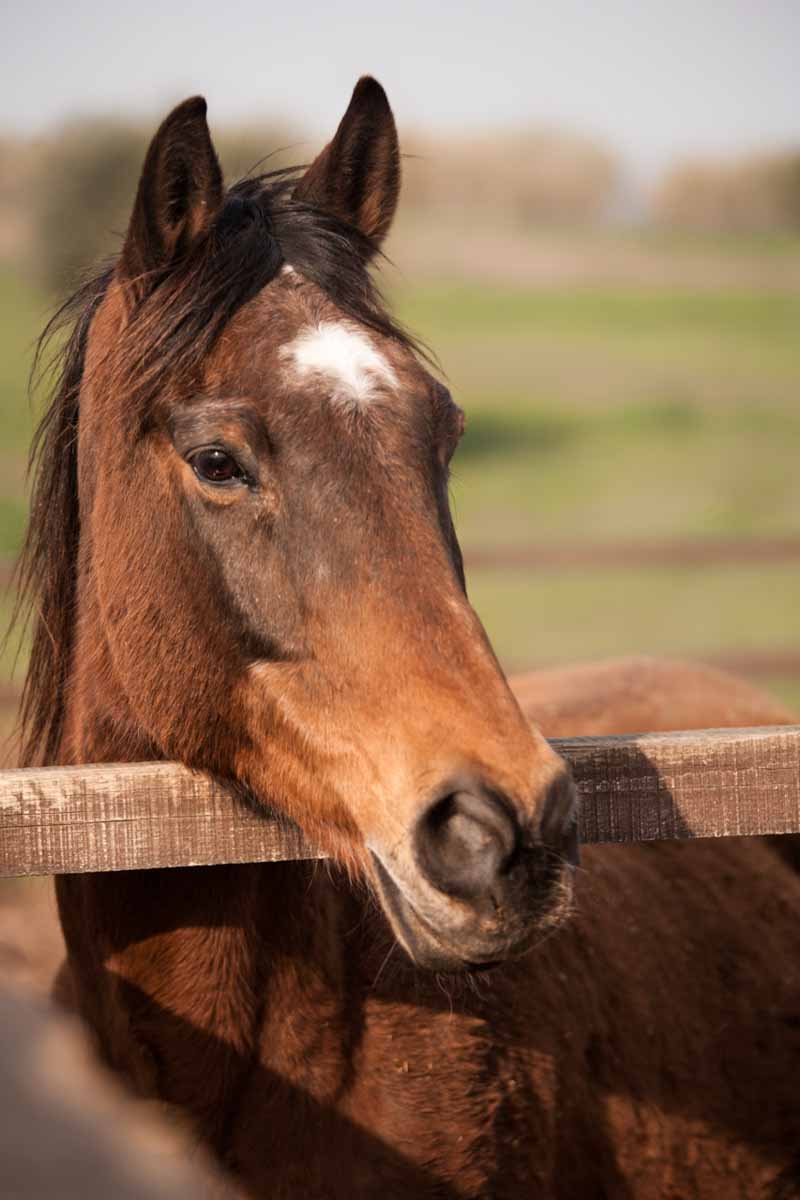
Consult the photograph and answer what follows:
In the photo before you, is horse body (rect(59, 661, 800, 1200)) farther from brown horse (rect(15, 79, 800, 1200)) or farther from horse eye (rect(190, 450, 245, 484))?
horse eye (rect(190, 450, 245, 484))

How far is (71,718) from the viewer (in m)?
2.84

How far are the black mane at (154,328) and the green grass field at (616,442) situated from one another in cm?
1129

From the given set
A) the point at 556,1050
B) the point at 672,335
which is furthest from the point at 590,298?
the point at 556,1050

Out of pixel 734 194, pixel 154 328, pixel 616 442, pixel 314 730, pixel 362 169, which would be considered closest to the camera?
pixel 314 730

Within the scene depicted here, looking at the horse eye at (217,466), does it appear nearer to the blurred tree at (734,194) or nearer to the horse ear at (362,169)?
the horse ear at (362,169)

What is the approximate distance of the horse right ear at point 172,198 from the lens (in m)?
2.51

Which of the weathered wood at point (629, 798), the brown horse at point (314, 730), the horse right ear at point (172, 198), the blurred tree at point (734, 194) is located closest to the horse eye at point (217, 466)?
the brown horse at point (314, 730)

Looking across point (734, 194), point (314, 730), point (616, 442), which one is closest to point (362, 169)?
point (314, 730)

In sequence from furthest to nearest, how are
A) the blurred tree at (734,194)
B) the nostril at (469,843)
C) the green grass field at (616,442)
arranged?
1. the blurred tree at (734,194)
2. the green grass field at (616,442)
3. the nostril at (469,843)

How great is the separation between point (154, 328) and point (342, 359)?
408 mm

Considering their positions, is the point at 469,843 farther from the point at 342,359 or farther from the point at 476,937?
the point at 342,359

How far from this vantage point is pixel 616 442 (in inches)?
1928

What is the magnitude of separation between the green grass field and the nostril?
11.8m

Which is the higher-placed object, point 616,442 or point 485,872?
point 485,872
